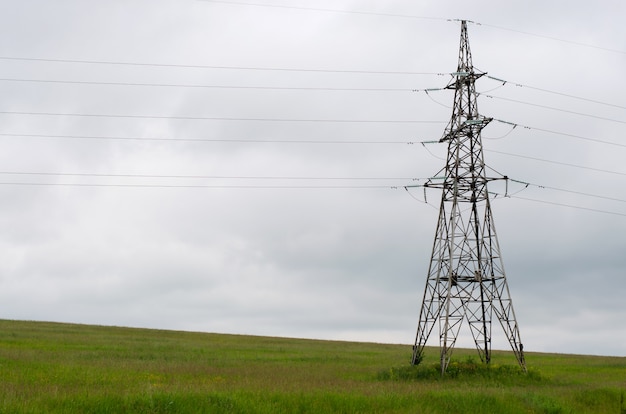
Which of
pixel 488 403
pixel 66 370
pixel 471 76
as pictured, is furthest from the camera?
pixel 471 76

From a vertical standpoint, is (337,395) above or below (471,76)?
below

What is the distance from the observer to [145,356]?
43.6 meters

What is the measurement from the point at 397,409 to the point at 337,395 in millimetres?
2046

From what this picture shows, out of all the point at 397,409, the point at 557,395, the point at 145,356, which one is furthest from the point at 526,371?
the point at 145,356

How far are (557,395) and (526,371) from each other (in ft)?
25.7

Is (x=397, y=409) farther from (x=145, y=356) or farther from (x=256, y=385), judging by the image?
(x=145, y=356)

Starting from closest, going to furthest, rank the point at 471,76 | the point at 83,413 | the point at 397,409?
the point at 83,413 < the point at 397,409 < the point at 471,76

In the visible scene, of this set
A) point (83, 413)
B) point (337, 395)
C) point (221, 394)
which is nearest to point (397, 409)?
point (337, 395)

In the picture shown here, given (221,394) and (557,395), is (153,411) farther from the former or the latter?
(557,395)

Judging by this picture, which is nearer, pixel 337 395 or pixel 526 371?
pixel 337 395

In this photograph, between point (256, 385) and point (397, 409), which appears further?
point (256, 385)

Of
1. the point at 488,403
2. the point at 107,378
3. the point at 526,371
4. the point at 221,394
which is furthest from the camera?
the point at 526,371

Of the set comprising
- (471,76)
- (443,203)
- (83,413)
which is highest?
(471,76)

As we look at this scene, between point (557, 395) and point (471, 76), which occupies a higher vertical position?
point (471, 76)
